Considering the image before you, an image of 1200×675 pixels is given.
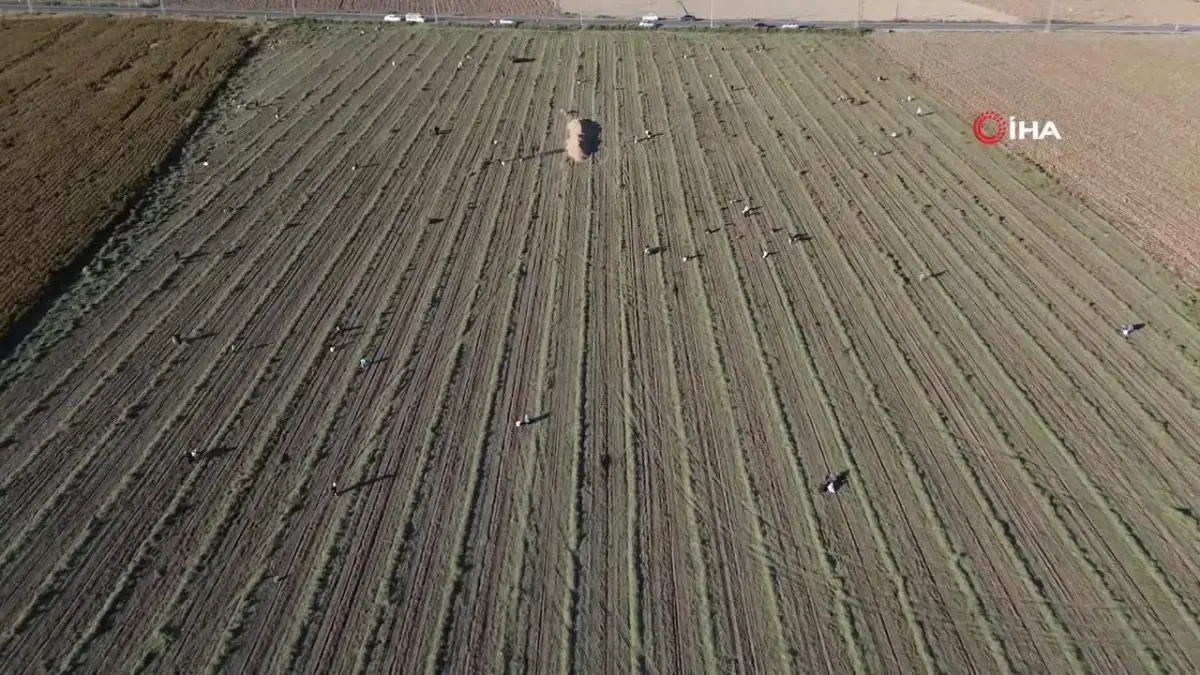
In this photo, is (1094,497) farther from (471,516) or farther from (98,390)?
(98,390)

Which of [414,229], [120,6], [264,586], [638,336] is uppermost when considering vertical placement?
[120,6]

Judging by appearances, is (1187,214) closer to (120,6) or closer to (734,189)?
(734,189)

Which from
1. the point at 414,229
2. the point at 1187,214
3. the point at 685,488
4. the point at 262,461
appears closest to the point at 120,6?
the point at 414,229

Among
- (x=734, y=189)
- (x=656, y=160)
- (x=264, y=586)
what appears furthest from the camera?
(x=656, y=160)

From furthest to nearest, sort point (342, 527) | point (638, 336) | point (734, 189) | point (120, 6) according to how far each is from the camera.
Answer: point (120, 6)
point (734, 189)
point (638, 336)
point (342, 527)

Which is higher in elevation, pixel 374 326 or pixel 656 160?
pixel 656 160

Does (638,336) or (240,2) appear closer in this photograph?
(638,336)

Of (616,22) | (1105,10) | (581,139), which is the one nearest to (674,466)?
(581,139)
